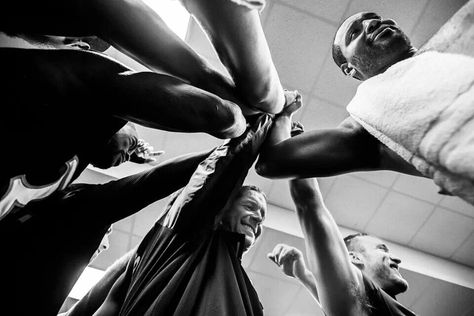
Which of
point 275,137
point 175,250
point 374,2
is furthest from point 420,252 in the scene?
point 175,250

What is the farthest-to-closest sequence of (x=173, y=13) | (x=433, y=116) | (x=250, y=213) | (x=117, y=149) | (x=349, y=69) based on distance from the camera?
(x=173, y=13)
(x=250, y=213)
(x=349, y=69)
(x=117, y=149)
(x=433, y=116)

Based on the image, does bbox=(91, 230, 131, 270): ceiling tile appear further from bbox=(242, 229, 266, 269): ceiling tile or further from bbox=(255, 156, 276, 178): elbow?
bbox=(255, 156, 276, 178): elbow

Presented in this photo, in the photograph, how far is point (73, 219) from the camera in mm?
743

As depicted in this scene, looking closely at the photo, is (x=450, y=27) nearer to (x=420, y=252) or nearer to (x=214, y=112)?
(x=214, y=112)

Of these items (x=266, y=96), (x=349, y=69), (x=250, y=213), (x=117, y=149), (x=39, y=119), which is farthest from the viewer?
(x=250, y=213)

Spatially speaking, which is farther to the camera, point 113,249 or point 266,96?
point 113,249

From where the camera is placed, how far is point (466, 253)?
296 centimetres

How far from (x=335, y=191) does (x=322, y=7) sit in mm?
1443

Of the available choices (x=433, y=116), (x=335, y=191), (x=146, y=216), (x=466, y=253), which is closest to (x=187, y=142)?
(x=146, y=216)

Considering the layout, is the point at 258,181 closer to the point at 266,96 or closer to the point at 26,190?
the point at 266,96

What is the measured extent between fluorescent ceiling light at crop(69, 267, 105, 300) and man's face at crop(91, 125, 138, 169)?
7.15 ft

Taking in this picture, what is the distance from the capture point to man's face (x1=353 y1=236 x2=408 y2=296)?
63.5 inches

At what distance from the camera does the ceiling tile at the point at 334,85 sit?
207cm

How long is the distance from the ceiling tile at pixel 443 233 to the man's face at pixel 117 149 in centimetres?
262
